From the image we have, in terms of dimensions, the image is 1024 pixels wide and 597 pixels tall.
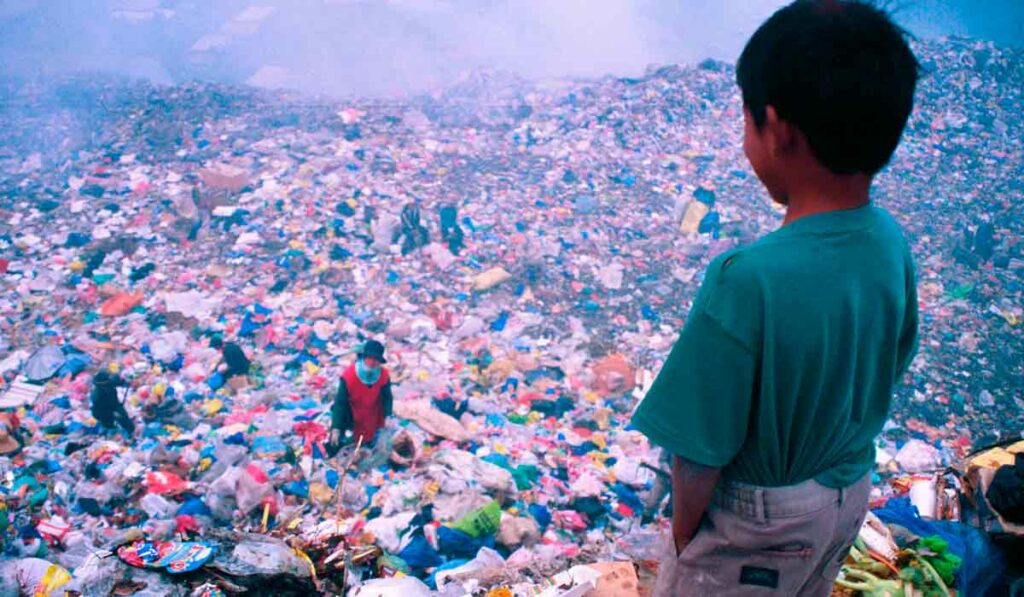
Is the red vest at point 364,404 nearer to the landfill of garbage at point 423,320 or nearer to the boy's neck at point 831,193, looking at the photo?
the landfill of garbage at point 423,320

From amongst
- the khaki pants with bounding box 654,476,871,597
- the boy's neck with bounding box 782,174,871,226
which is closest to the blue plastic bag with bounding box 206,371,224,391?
the khaki pants with bounding box 654,476,871,597

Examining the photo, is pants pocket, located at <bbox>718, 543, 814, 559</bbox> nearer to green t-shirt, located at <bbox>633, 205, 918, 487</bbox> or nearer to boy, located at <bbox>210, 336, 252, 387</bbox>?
green t-shirt, located at <bbox>633, 205, 918, 487</bbox>

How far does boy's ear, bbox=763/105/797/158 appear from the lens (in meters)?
0.80

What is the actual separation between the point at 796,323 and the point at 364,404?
3516mm

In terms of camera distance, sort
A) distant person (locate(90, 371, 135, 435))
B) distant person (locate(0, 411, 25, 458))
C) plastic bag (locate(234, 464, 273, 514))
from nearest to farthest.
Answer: plastic bag (locate(234, 464, 273, 514)) < distant person (locate(0, 411, 25, 458)) < distant person (locate(90, 371, 135, 435))

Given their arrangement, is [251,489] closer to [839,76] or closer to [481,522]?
[481,522]

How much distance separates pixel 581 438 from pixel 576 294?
2182 millimetres

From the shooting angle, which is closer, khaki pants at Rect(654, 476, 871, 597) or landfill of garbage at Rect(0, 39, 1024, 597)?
khaki pants at Rect(654, 476, 871, 597)

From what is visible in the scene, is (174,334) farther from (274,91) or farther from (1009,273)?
(1009,273)

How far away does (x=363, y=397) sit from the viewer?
3889 mm

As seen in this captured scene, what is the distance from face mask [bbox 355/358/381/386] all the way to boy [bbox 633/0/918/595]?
3163mm

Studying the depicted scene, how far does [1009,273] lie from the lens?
6.51m

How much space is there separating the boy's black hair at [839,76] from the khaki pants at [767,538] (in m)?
0.55

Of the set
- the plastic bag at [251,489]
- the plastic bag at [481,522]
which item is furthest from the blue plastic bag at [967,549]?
the plastic bag at [251,489]
